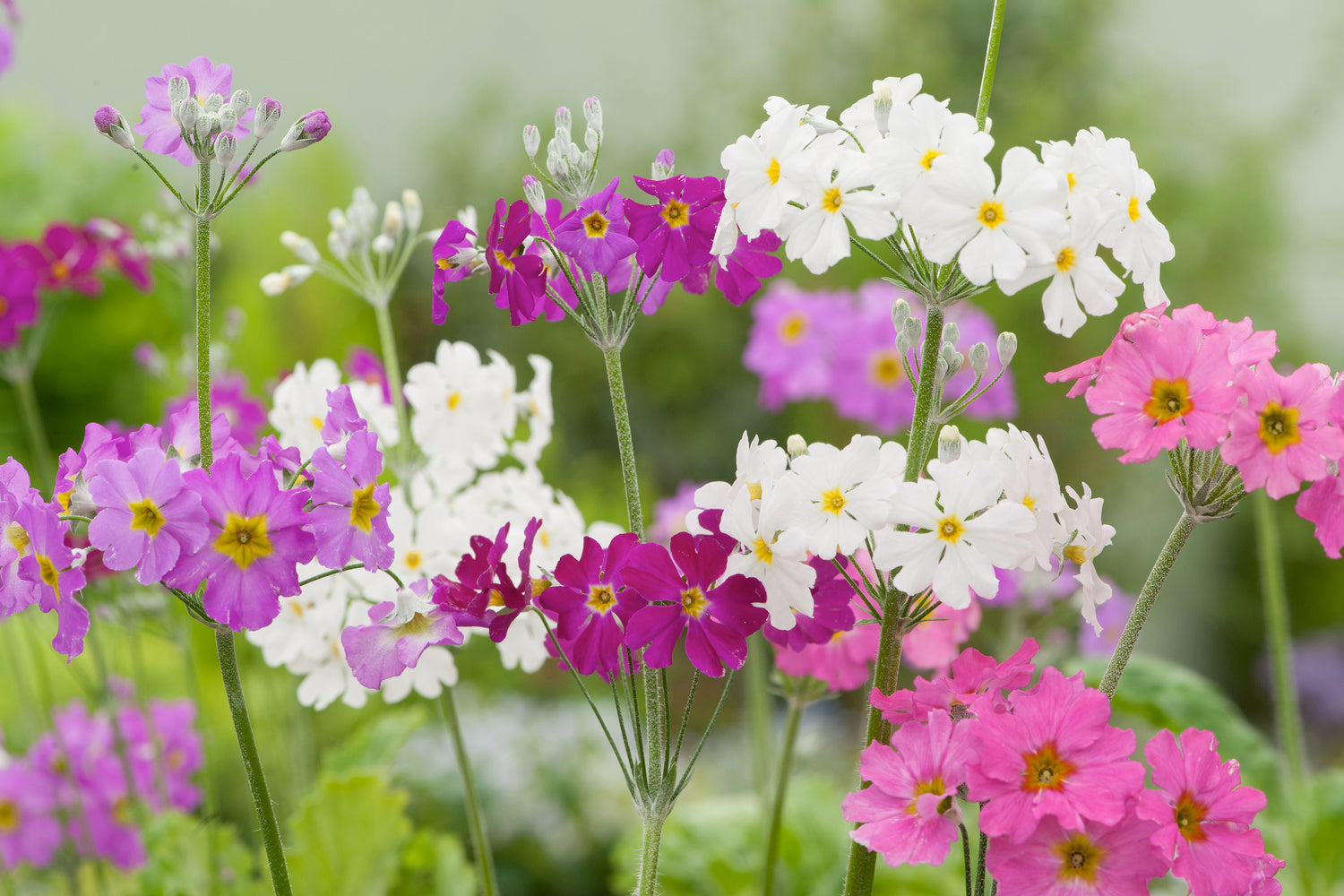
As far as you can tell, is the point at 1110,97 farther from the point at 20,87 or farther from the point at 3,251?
the point at 20,87

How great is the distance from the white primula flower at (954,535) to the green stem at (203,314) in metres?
0.48

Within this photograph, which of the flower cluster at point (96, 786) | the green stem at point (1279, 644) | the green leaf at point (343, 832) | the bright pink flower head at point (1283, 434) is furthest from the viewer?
the flower cluster at point (96, 786)

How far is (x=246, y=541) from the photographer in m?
0.76

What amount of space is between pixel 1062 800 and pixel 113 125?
0.81 metres

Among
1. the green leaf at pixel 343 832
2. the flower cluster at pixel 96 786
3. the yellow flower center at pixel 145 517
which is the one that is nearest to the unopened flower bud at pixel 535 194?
the yellow flower center at pixel 145 517

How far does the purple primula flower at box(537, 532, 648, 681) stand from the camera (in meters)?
0.83

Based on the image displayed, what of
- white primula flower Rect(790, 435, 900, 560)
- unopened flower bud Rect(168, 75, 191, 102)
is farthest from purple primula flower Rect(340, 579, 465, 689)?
unopened flower bud Rect(168, 75, 191, 102)

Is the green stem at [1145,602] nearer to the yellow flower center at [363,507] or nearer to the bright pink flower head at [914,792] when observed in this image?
the bright pink flower head at [914,792]

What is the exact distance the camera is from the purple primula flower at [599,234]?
2.73 feet

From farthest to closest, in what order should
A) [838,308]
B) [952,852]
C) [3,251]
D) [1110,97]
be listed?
1. [1110,97]
2. [838,308]
3. [952,852]
4. [3,251]

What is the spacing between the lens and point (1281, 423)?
73 cm

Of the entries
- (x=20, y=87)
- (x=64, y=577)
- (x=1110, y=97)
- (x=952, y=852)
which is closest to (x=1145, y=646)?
(x=1110, y=97)

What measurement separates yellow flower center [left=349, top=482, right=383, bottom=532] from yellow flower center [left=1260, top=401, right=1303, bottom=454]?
0.59 m

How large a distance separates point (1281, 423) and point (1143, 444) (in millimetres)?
83
